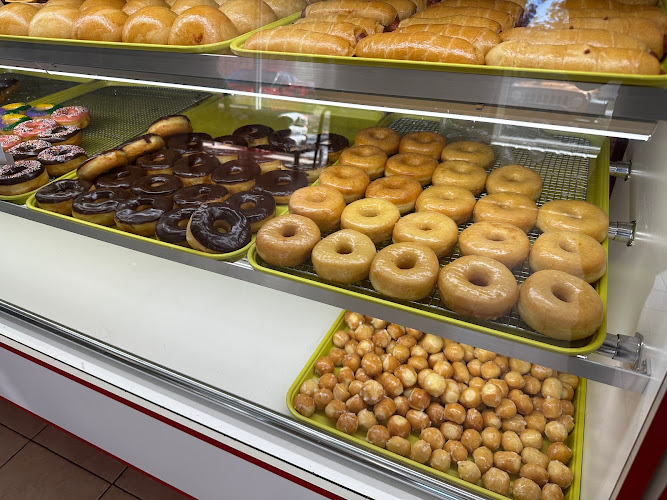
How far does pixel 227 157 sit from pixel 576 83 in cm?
156

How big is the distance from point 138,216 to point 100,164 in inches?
22.9

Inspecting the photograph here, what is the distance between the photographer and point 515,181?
1.70 m

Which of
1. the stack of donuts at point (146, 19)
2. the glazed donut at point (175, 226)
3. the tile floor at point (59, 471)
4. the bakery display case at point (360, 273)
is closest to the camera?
the bakery display case at point (360, 273)

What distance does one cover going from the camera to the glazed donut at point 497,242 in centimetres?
138

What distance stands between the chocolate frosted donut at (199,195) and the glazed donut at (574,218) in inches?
45.5

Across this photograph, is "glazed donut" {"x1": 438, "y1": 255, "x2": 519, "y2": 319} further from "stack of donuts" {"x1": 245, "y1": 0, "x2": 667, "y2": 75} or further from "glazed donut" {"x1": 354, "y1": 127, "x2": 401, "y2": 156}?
"glazed donut" {"x1": 354, "y1": 127, "x2": 401, "y2": 156}

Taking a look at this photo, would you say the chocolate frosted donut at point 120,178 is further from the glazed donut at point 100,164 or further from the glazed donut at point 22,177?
the glazed donut at point 22,177

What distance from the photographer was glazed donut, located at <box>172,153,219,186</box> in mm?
2070

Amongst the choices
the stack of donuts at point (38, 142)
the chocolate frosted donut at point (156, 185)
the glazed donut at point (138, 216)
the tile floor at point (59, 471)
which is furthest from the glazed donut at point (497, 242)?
the stack of donuts at point (38, 142)

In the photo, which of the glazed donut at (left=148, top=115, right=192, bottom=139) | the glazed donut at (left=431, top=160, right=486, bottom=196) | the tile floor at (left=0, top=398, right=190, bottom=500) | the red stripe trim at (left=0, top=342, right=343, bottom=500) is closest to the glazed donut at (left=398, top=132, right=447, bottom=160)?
the glazed donut at (left=431, top=160, right=486, bottom=196)

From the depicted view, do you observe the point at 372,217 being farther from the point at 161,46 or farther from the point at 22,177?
the point at 22,177

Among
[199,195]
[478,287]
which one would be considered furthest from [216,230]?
[478,287]

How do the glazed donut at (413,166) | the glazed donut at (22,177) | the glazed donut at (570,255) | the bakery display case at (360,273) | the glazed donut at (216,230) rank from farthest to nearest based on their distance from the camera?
the glazed donut at (22,177)
the glazed donut at (413,166)
the glazed donut at (216,230)
the glazed donut at (570,255)
the bakery display case at (360,273)

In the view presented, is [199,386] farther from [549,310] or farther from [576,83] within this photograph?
[576,83]
